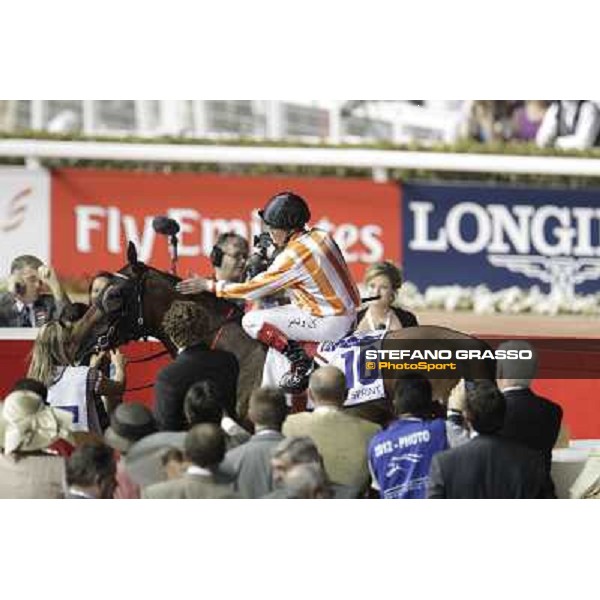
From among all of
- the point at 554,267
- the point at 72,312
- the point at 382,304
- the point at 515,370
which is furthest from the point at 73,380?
the point at 554,267

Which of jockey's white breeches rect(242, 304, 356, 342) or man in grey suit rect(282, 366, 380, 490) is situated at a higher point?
jockey's white breeches rect(242, 304, 356, 342)

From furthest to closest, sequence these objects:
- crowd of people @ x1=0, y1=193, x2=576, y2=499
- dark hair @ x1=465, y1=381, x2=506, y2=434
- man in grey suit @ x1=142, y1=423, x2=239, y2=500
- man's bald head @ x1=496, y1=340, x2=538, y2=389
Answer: man's bald head @ x1=496, y1=340, x2=538, y2=389
dark hair @ x1=465, y1=381, x2=506, y2=434
crowd of people @ x1=0, y1=193, x2=576, y2=499
man in grey suit @ x1=142, y1=423, x2=239, y2=500

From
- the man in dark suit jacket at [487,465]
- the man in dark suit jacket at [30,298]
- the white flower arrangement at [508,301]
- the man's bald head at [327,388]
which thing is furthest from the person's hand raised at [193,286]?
the man in dark suit jacket at [487,465]

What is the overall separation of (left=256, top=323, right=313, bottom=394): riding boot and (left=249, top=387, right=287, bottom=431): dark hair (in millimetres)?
80

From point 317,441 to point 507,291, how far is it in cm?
103

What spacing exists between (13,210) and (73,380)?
2.46ft

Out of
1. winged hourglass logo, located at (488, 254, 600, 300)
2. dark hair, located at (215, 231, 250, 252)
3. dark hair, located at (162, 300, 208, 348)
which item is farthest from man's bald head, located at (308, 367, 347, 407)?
winged hourglass logo, located at (488, 254, 600, 300)

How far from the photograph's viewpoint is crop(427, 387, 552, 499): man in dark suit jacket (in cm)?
675

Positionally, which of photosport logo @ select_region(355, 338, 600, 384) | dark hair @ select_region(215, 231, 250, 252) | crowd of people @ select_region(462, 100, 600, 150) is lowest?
photosport logo @ select_region(355, 338, 600, 384)

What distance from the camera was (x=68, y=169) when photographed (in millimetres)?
6910

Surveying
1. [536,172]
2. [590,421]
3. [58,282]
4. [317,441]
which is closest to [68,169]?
[58,282]

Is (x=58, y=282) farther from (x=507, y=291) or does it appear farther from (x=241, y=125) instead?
(x=507, y=291)

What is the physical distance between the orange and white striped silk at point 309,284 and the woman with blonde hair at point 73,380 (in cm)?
59

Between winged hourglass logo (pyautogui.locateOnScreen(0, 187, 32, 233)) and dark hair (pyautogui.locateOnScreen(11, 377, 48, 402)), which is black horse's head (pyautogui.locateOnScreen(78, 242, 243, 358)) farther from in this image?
winged hourglass logo (pyautogui.locateOnScreen(0, 187, 32, 233))
